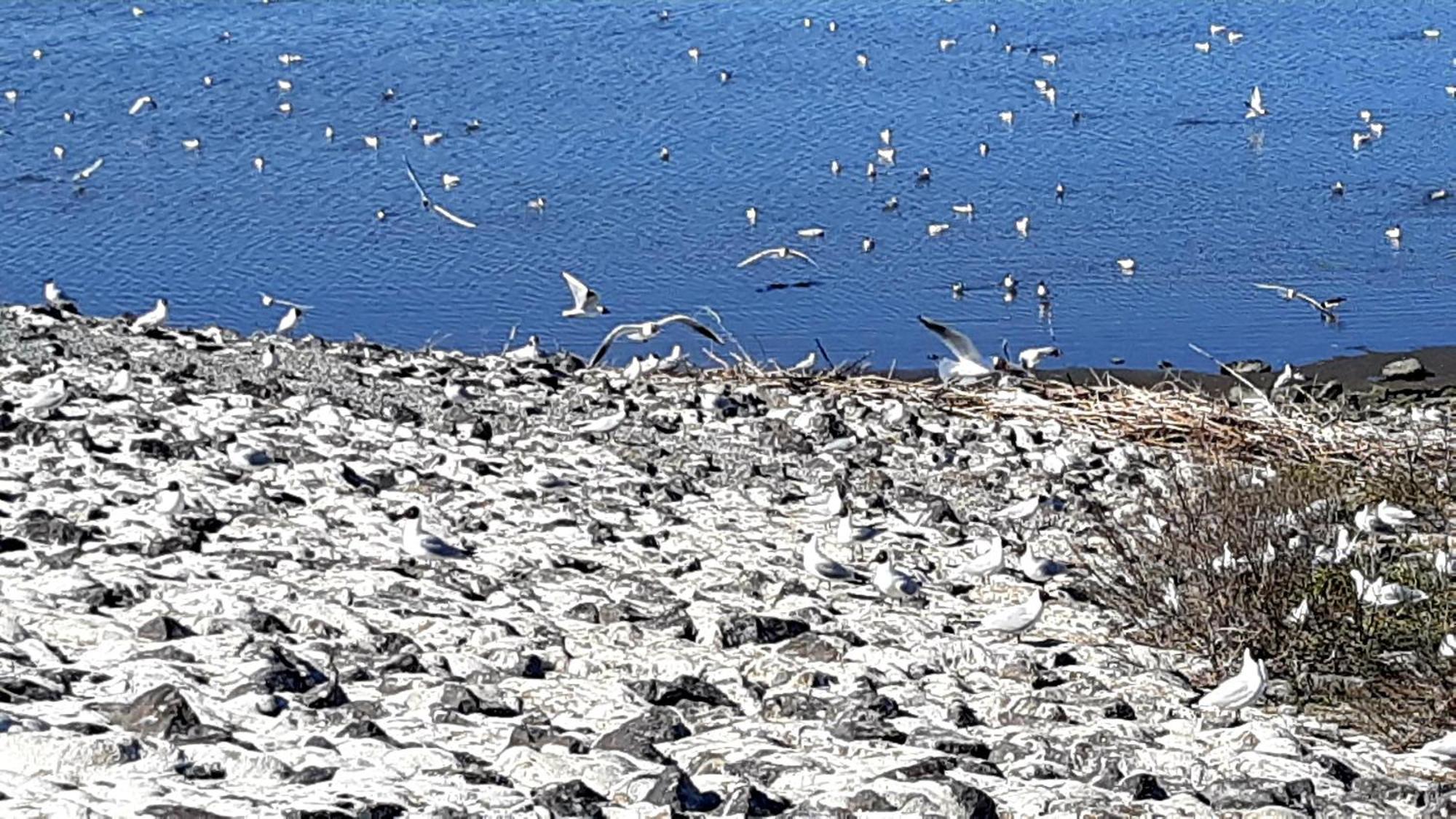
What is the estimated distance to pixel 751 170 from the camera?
89.9 feet

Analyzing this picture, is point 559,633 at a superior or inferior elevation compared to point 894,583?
superior

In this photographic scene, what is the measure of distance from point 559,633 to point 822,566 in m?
1.44

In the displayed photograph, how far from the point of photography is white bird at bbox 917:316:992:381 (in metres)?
9.29

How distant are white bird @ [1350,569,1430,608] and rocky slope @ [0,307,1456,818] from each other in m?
0.69

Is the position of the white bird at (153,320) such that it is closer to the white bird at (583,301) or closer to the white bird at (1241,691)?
the white bird at (583,301)

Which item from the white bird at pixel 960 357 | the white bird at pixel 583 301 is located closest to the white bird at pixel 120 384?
the white bird at pixel 583 301

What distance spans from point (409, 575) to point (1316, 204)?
65.8 ft

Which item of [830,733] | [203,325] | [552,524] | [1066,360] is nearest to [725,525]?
[552,524]

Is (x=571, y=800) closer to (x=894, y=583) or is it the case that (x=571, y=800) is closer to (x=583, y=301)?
(x=894, y=583)

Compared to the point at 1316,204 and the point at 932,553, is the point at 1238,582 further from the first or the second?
the point at 1316,204

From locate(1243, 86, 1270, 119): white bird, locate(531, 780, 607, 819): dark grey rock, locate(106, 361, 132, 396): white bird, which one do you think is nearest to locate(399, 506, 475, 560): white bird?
locate(531, 780, 607, 819): dark grey rock

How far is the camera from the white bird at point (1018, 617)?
7371 millimetres

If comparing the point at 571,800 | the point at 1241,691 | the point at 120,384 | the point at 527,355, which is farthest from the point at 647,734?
the point at 527,355

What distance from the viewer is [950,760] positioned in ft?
19.1
